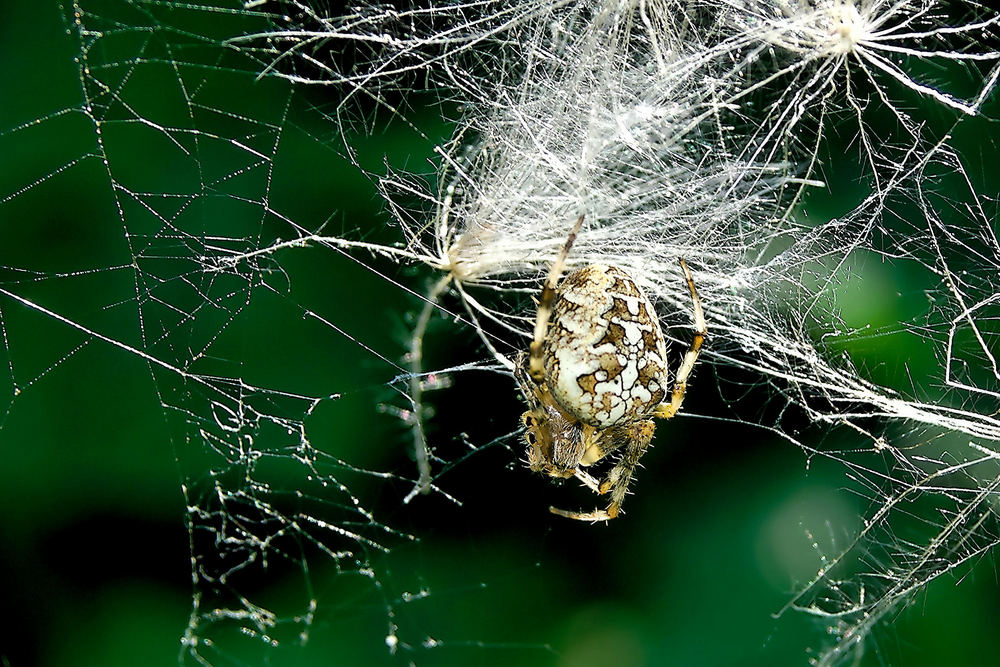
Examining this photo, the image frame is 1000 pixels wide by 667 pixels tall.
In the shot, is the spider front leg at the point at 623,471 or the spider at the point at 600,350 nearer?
the spider at the point at 600,350

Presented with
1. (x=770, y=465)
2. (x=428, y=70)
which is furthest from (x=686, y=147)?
(x=770, y=465)

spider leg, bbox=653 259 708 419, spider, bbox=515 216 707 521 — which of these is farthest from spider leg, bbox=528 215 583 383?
spider leg, bbox=653 259 708 419

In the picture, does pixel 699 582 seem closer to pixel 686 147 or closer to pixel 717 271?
pixel 717 271

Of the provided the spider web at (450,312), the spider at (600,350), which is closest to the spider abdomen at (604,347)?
the spider at (600,350)

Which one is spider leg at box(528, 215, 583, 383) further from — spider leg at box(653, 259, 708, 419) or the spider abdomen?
spider leg at box(653, 259, 708, 419)

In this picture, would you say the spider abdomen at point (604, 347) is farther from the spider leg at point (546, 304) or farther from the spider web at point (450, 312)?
the spider web at point (450, 312)

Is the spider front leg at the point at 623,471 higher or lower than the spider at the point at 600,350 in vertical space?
lower
